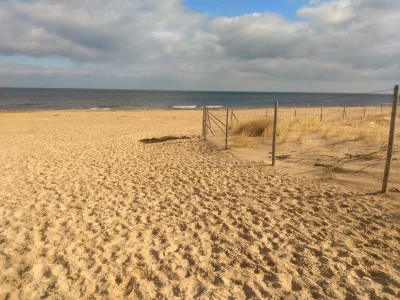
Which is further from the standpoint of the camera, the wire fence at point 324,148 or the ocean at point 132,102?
the ocean at point 132,102

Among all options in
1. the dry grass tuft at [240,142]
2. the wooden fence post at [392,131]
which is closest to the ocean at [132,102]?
the dry grass tuft at [240,142]

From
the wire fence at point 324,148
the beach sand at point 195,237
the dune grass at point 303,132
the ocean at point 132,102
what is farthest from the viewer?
the ocean at point 132,102

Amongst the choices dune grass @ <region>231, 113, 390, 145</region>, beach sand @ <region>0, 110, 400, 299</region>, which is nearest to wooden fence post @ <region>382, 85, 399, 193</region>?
beach sand @ <region>0, 110, 400, 299</region>

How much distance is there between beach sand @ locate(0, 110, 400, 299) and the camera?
3.38m

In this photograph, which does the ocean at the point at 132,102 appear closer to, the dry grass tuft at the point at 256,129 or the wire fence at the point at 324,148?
the dry grass tuft at the point at 256,129

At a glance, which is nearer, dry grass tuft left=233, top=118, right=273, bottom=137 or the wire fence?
the wire fence

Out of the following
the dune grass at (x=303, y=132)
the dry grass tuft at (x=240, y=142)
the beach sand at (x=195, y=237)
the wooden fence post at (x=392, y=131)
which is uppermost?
the wooden fence post at (x=392, y=131)

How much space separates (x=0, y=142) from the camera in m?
13.7

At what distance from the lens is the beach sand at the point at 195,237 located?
3.38 meters

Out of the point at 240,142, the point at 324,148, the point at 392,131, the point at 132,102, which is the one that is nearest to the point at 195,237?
the point at 392,131

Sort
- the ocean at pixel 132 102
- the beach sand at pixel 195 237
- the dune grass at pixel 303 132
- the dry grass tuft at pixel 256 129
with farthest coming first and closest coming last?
the ocean at pixel 132 102, the dry grass tuft at pixel 256 129, the dune grass at pixel 303 132, the beach sand at pixel 195 237

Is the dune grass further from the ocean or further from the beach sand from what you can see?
the beach sand

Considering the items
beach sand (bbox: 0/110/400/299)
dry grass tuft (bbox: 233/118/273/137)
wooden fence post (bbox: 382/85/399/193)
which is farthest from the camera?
dry grass tuft (bbox: 233/118/273/137)

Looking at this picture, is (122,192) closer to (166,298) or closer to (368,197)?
(166,298)
